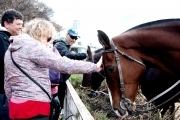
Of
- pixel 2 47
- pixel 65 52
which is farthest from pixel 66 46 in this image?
pixel 2 47

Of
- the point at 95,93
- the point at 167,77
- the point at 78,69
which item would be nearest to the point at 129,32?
the point at 78,69

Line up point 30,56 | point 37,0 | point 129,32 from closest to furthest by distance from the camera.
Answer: point 30,56 → point 129,32 → point 37,0

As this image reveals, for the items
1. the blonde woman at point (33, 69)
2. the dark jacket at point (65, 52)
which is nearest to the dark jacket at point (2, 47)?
the blonde woman at point (33, 69)

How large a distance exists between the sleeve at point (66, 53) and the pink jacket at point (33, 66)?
6.61 feet

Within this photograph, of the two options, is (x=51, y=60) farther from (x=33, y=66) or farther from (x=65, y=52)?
(x=65, y=52)

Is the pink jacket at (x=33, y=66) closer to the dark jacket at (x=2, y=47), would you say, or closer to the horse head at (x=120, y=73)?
the horse head at (x=120, y=73)

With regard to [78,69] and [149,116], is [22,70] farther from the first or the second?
[149,116]

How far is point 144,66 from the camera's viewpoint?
11.9 ft

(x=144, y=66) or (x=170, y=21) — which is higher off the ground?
(x=170, y=21)

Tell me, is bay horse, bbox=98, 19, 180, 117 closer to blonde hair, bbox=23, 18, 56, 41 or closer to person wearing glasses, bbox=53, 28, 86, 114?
blonde hair, bbox=23, 18, 56, 41

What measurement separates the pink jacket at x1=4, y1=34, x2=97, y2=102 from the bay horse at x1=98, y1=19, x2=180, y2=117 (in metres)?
0.53

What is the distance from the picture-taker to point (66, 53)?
205 inches

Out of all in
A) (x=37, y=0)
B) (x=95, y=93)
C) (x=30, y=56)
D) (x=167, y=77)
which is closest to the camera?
(x=30, y=56)

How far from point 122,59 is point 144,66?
11.1 inches
